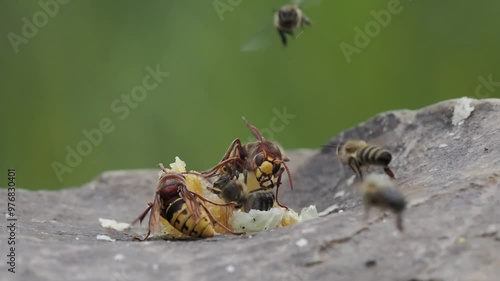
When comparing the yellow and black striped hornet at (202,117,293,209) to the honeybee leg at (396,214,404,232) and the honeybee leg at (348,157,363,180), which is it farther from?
the honeybee leg at (396,214,404,232)

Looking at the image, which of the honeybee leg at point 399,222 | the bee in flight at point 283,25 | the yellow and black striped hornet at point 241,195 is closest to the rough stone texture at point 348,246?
the honeybee leg at point 399,222

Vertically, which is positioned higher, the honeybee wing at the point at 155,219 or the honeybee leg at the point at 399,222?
the honeybee wing at the point at 155,219

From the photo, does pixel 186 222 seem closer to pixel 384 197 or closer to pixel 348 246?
pixel 348 246

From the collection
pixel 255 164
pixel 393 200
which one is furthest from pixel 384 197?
pixel 255 164

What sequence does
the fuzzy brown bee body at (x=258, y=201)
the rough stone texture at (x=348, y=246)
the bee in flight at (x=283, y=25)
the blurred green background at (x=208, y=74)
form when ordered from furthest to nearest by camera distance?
1. the blurred green background at (x=208, y=74)
2. the bee in flight at (x=283, y=25)
3. the fuzzy brown bee body at (x=258, y=201)
4. the rough stone texture at (x=348, y=246)

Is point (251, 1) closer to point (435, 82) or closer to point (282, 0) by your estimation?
point (282, 0)

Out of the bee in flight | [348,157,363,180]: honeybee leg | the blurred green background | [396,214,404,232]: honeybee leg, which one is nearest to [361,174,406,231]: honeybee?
[396,214,404,232]: honeybee leg

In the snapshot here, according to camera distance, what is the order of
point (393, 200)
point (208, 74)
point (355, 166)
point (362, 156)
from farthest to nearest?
point (208, 74), point (355, 166), point (362, 156), point (393, 200)

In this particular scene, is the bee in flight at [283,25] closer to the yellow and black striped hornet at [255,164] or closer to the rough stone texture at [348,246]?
the yellow and black striped hornet at [255,164]
